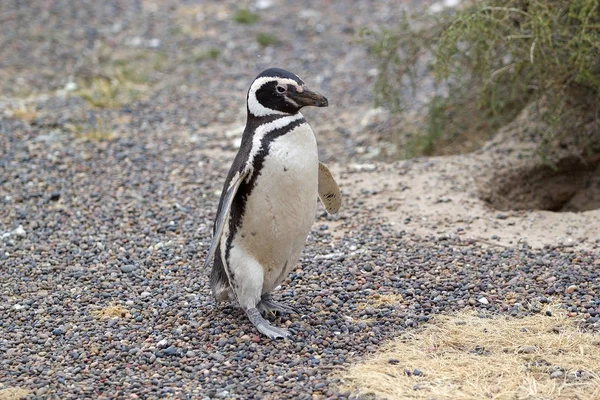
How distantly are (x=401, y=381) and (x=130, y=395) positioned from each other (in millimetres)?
1136

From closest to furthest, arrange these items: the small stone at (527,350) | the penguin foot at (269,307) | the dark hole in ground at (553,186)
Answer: the small stone at (527,350) → the penguin foot at (269,307) → the dark hole in ground at (553,186)

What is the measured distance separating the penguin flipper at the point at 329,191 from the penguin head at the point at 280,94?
57cm

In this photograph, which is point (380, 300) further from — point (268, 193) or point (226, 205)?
point (226, 205)

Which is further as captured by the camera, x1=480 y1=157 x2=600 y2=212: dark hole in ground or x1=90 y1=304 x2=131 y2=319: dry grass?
x1=480 y1=157 x2=600 y2=212: dark hole in ground

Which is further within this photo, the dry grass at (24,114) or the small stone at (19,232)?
the dry grass at (24,114)

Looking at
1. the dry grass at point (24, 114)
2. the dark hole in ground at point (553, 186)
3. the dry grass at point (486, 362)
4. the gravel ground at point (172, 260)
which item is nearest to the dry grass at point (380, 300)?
the gravel ground at point (172, 260)

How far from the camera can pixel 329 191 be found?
4.79 metres

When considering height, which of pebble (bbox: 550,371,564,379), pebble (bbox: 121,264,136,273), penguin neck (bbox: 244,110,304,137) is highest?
penguin neck (bbox: 244,110,304,137)

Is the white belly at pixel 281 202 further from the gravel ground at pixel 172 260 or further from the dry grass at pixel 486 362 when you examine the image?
the dry grass at pixel 486 362

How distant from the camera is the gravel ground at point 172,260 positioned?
160 inches

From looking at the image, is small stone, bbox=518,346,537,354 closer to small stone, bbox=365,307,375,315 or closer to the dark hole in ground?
small stone, bbox=365,307,375,315

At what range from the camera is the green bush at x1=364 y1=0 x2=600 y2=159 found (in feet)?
19.0

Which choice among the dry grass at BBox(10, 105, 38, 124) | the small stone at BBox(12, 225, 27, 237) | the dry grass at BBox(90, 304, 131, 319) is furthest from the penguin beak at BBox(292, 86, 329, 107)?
the dry grass at BBox(10, 105, 38, 124)

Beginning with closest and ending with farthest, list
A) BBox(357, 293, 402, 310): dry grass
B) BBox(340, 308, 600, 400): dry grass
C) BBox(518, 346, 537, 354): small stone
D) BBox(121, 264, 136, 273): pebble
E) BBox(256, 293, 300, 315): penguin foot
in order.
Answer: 1. BBox(340, 308, 600, 400): dry grass
2. BBox(518, 346, 537, 354): small stone
3. BBox(256, 293, 300, 315): penguin foot
4. BBox(357, 293, 402, 310): dry grass
5. BBox(121, 264, 136, 273): pebble
